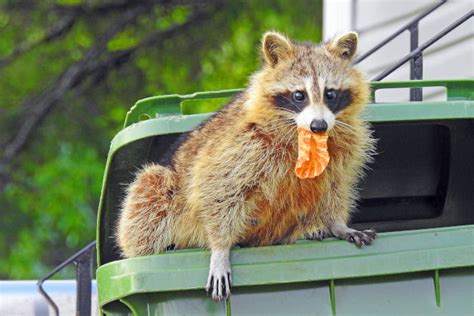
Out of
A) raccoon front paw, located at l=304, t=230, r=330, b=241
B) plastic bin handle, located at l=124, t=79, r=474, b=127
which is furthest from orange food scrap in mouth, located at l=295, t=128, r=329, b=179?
plastic bin handle, located at l=124, t=79, r=474, b=127

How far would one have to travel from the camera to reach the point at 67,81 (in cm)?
1146

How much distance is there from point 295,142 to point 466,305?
0.77m

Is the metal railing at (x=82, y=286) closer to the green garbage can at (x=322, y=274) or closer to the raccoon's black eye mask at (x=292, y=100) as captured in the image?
the green garbage can at (x=322, y=274)

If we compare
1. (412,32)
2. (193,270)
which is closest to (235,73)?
(412,32)

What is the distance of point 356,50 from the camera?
13.6 feet

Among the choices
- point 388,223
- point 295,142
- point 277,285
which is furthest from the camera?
point 388,223

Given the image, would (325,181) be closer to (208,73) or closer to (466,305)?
(466,305)

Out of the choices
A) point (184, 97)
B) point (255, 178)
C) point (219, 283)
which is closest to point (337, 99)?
point (255, 178)

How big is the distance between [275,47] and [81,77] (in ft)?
25.2

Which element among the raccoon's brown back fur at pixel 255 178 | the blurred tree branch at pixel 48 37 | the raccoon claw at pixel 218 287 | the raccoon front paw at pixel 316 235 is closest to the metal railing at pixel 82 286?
the raccoon's brown back fur at pixel 255 178

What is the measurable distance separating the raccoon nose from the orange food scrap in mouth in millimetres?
43

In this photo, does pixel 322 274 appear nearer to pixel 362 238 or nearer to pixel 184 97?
pixel 362 238

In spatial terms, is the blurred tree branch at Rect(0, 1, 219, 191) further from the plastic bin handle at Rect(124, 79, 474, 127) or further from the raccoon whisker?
the raccoon whisker

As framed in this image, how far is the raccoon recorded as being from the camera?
3.85m
